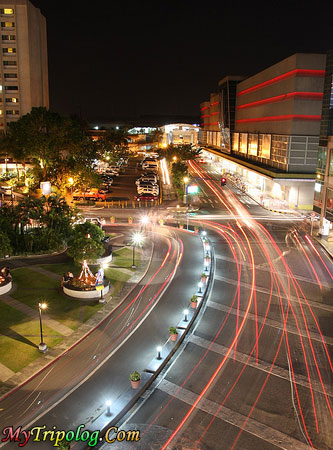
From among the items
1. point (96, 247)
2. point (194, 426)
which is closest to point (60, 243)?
point (96, 247)

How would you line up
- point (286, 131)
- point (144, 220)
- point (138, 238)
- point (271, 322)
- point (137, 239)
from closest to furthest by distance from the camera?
point (271, 322) → point (137, 239) → point (138, 238) → point (144, 220) → point (286, 131)

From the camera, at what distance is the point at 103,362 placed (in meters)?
18.4

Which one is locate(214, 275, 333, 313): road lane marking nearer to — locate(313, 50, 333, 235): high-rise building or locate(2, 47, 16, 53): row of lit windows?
locate(313, 50, 333, 235): high-rise building

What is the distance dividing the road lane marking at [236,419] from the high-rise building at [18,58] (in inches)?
3195

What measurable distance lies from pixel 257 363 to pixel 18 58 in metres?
84.8

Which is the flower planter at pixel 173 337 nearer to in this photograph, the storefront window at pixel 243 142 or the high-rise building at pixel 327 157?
the high-rise building at pixel 327 157

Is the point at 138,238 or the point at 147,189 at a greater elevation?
the point at 147,189

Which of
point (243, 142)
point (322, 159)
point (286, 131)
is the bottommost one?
point (322, 159)

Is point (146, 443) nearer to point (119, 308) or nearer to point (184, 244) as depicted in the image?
point (119, 308)

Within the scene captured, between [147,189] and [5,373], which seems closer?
[5,373]

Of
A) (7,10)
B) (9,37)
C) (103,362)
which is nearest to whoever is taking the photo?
(103,362)

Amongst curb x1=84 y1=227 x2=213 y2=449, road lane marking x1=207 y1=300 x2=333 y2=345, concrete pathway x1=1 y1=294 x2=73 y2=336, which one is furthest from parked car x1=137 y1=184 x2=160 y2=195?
curb x1=84 y1=227 x2=213 y2=449

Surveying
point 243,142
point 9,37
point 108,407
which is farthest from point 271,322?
point 9,37

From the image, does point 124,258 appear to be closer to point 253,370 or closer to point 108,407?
point 253,370
